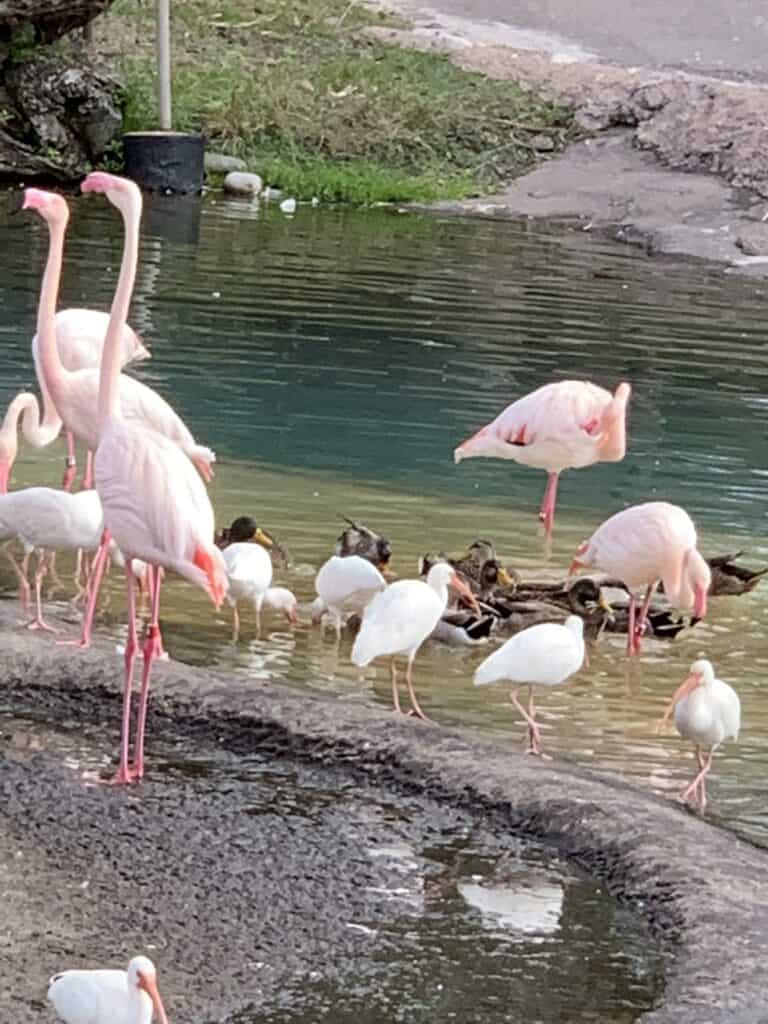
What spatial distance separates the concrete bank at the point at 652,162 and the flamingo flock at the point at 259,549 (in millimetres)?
10092

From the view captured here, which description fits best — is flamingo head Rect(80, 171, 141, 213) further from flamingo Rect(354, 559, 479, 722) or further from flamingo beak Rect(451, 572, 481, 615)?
flamingo beak Rect(451, 572, 481, 615)

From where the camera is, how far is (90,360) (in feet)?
26.5

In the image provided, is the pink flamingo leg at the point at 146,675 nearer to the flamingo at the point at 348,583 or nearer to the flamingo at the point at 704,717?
the flamingo at the point at 348,583

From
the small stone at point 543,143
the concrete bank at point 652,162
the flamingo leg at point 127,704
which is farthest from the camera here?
the small stone at point 543,143

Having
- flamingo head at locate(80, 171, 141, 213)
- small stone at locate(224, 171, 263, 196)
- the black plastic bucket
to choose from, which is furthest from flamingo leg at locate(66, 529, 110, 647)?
small stone at locate(224, 171, 263, 196)

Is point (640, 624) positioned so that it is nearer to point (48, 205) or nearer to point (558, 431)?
point (558, 431)

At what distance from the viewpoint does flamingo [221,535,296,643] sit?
688cm

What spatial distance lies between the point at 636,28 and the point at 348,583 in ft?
63.5

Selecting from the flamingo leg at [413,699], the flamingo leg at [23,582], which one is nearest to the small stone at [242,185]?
the flamingo leg at [23,582]

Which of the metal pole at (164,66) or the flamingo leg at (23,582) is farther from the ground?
the metal pole at (164,66)

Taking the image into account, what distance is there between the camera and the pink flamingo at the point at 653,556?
716 cm

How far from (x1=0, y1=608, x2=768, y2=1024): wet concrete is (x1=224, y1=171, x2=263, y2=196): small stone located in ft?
48.2

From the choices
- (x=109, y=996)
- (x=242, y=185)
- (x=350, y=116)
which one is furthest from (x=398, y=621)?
(x=350, y=116)

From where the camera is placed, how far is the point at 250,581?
6.88 m
